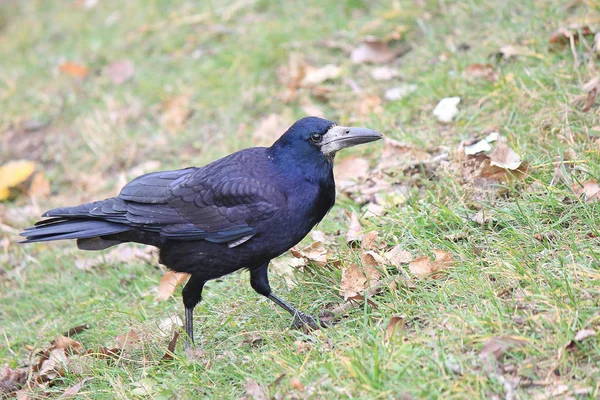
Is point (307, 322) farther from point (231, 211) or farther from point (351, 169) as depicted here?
point (351, 169)

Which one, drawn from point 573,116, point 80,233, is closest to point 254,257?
point 80,233

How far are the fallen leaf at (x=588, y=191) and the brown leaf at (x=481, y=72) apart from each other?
152cm

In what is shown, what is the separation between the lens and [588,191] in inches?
138

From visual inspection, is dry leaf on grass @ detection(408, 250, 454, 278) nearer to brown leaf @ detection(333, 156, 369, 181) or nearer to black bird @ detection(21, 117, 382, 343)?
black bird @ detection(21, 117, 382, 343)

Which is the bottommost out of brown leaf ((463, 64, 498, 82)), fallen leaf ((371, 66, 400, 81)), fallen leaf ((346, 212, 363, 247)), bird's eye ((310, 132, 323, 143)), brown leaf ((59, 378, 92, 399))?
fallen leaf ((371, 66, 400, 81))

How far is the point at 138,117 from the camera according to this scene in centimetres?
645

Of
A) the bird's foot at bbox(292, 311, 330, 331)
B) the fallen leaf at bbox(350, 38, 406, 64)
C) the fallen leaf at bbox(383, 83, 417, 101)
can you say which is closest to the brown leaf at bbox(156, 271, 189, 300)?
the bird's foot at bbox(292, 311, 330, 331)

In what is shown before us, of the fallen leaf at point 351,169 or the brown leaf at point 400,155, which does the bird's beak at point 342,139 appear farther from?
the fallen leaf at point 351,169

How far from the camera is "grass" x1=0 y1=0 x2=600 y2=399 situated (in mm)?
2848

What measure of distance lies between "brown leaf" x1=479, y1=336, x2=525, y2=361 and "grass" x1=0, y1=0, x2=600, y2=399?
3cm

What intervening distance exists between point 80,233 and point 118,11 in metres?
4.77

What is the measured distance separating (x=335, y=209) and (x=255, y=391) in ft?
6.02

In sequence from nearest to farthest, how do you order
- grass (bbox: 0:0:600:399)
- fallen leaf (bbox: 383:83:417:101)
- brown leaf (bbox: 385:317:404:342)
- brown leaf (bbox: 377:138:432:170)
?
grass (bbox: 0:0:600:399) < brown leaf (bbox: 385:317:404:342) < brown leaf (bbox: 377:138:432:170) < fallen leaf (bbox: 383:83:417:101)

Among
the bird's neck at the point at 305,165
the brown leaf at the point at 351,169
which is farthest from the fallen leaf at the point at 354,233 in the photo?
the brown leaf at the point at 351,169
